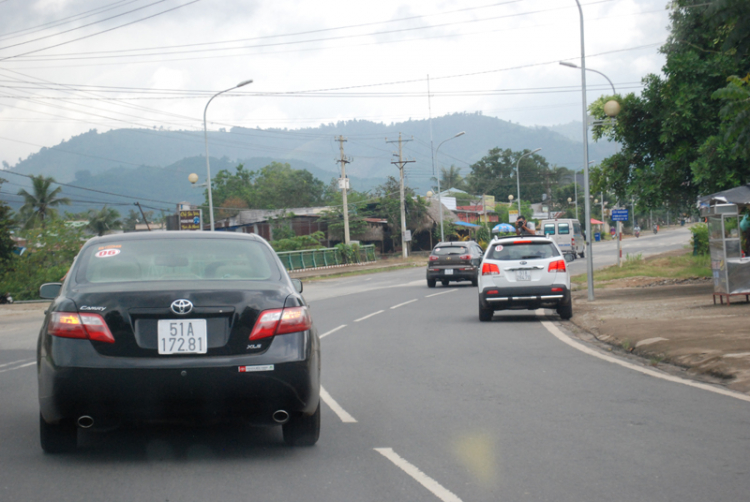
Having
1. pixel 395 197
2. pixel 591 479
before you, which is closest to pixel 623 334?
pixel 591 479

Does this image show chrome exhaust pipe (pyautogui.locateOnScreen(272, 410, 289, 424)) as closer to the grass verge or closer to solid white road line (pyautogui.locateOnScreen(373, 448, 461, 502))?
solid white road line (pyautogui.locateOnScreen(373, 448, 461, 502))

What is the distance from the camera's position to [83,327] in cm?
501

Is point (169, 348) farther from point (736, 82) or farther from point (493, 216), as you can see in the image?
point (493, 216)

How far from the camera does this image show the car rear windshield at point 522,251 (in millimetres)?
15273

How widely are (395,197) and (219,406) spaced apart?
68239mm

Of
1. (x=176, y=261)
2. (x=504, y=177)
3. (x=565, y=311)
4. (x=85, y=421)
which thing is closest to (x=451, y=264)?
(x=565, y=311)

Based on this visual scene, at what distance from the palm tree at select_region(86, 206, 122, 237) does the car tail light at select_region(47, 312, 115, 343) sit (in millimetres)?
70907

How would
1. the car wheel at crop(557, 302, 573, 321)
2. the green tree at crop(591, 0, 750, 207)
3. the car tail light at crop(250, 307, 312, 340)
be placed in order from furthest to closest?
the green tree at crop(591, 0, 750, 207)
the car wheel at crop(557, 302, 573, 321)
the car tail light at crop(250, 307, 312, 340)

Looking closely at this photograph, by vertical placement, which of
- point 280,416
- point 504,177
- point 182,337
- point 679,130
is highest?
point 504,177

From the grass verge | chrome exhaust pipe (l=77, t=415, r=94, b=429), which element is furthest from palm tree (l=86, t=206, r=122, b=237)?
chrome exhaust pipe (l=77, t=415, r=94, b=429)

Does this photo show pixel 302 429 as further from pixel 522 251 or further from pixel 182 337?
pixel 522 251

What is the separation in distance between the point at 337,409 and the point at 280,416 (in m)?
2.05

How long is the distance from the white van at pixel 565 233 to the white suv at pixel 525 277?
118 ft

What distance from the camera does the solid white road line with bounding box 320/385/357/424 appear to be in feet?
22.3
